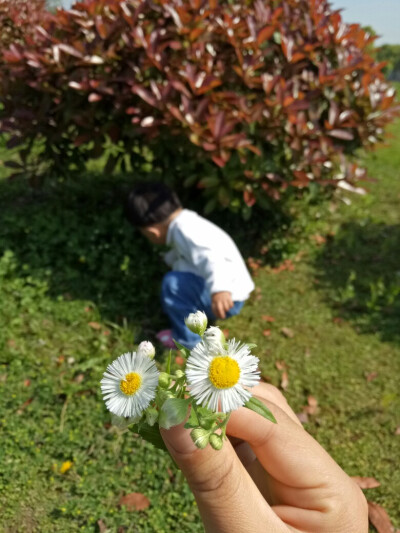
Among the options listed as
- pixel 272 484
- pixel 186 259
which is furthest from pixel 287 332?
pixel 272 484

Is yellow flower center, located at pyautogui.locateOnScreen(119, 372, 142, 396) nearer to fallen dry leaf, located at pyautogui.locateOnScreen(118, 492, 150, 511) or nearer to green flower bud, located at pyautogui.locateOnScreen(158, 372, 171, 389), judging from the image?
green flower bud, located at pyautogui.locateOnScreen(158, 372, 171, 389)

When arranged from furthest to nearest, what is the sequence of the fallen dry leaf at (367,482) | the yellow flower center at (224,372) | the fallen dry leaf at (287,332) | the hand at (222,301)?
the fallen dry leaf at (287,332) < the hand at (222,301) < the fallen dry leaf at (367,482) < the yellow flower center at (224,372)

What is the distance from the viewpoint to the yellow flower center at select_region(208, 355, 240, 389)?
93 centimetres

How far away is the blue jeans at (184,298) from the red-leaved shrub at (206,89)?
2.48 feet

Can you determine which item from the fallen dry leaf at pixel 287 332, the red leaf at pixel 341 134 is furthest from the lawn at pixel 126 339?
the red leaf at pixel 341 134

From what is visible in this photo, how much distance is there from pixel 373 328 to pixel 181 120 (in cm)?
232

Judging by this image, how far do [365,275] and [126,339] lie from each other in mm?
2499

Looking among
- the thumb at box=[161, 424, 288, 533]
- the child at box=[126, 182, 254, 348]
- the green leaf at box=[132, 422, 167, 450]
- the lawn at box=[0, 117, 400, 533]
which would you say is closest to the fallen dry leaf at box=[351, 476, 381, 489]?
the lawn at box=[0, 117, 400, 533]

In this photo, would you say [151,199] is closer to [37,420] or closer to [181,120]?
[181,120]

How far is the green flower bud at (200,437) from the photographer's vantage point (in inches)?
36.8

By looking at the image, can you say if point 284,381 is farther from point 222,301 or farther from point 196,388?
point 196,388

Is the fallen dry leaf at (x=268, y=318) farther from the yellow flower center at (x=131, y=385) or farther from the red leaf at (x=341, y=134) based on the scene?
the yellow flower center at (x=131, y=385)

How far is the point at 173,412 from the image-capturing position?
935mm

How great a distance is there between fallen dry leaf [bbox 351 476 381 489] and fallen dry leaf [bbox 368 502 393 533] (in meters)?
0.09
